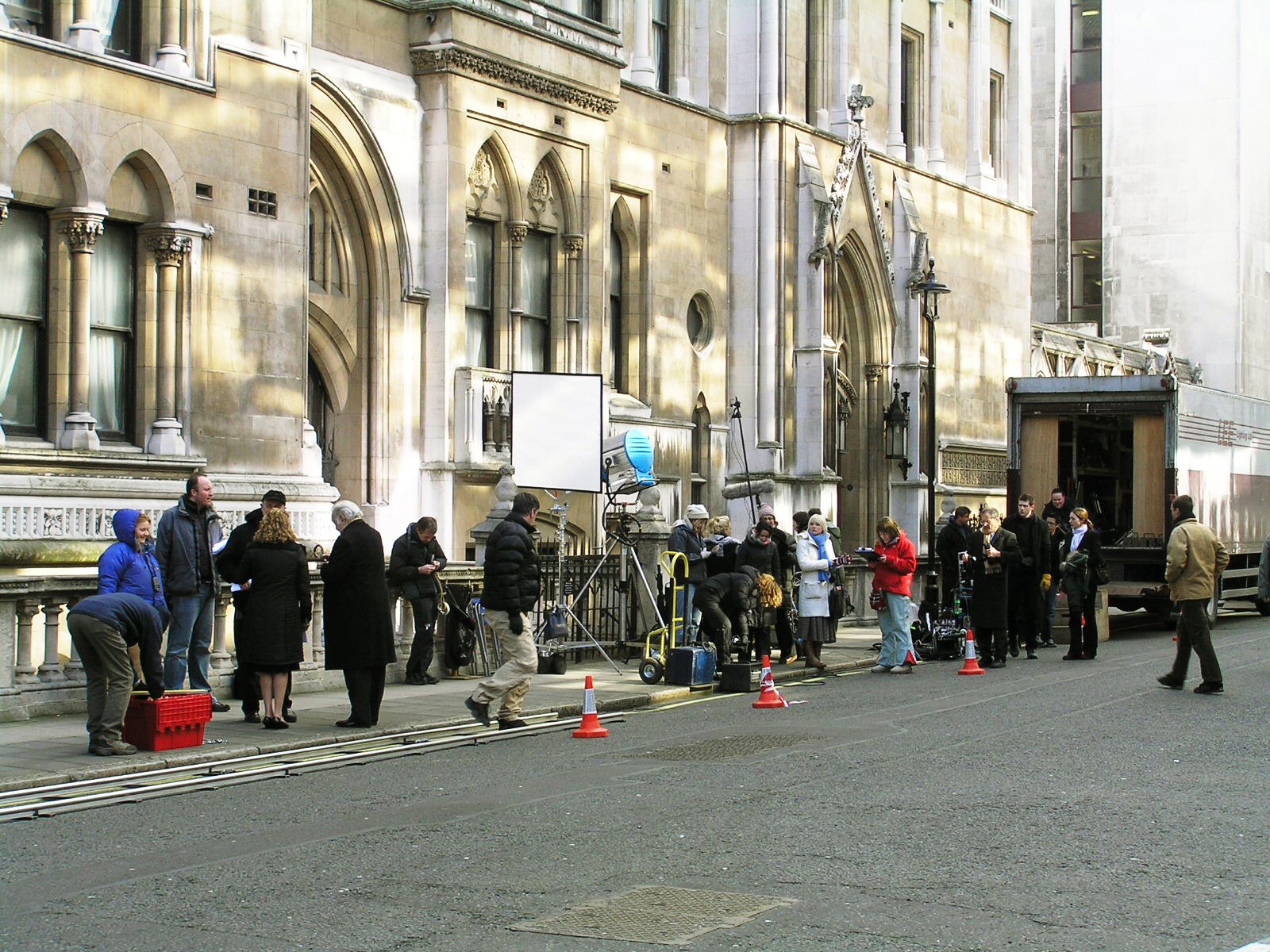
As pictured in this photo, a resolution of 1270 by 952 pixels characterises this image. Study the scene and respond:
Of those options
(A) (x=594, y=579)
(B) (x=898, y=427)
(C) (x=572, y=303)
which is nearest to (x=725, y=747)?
(A) (x=594, y=579)

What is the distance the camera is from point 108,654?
12930mm

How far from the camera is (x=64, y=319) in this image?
1919cm

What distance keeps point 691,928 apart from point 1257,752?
6909mm

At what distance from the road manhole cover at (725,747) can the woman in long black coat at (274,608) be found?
3120 mm

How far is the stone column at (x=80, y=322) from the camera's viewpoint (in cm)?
1909

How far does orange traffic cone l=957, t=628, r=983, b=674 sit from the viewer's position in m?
20.0

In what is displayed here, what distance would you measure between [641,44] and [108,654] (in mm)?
20030

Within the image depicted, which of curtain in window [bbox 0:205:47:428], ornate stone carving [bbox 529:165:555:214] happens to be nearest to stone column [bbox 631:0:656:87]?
ornate stone carving [bbox 529:165:555:214]

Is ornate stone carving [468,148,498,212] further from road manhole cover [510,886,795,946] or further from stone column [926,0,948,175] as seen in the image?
road manhole cover [510,886,795,946]

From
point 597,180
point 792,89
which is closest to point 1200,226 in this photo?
point 792,89

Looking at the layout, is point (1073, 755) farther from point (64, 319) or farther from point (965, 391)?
point (965, 391)

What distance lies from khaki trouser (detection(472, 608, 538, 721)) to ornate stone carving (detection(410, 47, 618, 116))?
12.2 meters

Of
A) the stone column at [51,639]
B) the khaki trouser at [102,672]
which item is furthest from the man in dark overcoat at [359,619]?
the stone column at [51,639]

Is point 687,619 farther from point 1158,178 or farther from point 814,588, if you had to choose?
point 1158,178
